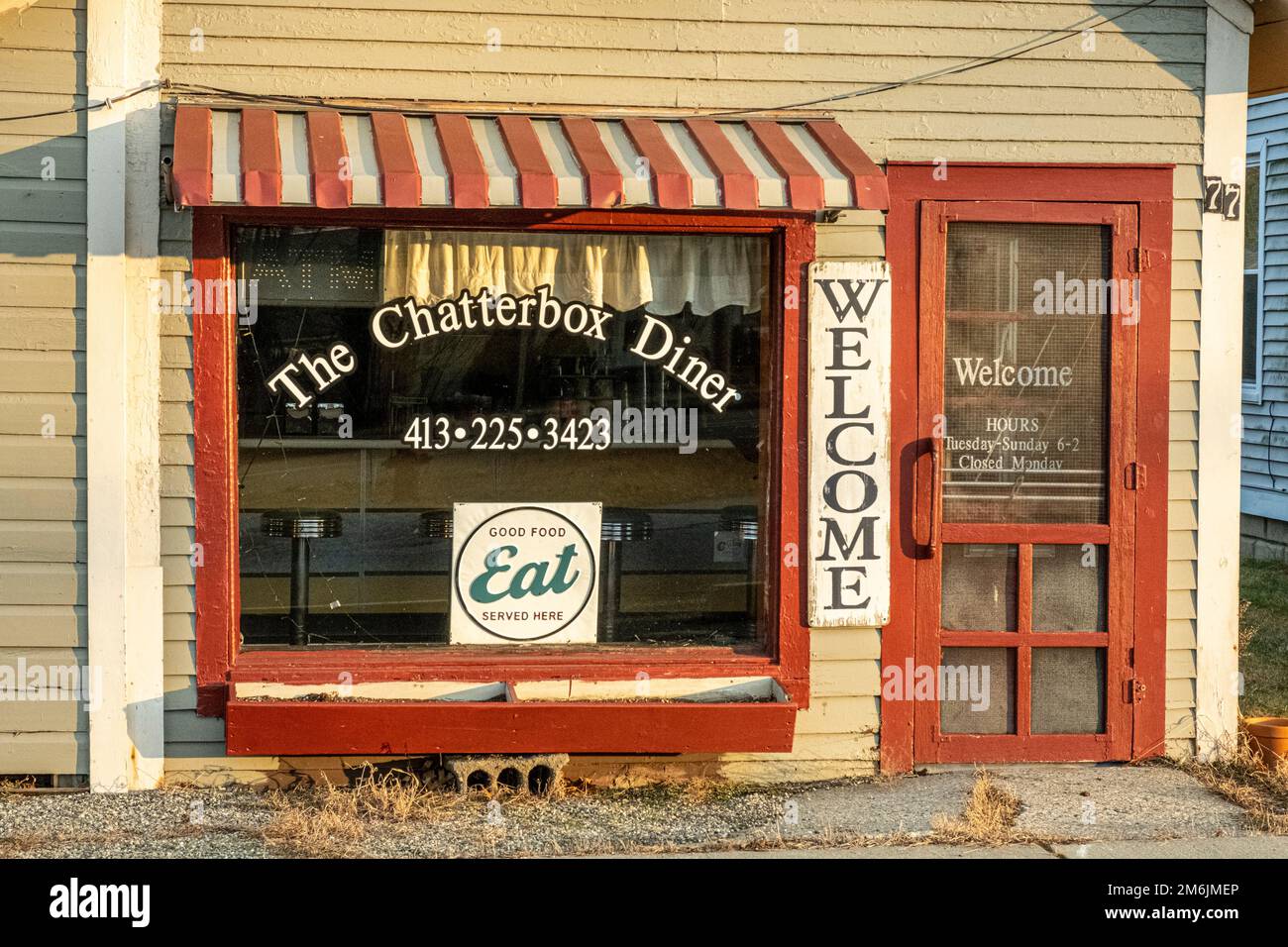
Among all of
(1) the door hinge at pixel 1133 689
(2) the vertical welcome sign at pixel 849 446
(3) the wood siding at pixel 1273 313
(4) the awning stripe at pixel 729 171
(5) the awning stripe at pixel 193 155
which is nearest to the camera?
(5) the awning stripe at pixel 193 155

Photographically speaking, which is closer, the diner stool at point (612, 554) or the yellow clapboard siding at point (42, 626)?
the yellow clapboard siding at point (42, 626)

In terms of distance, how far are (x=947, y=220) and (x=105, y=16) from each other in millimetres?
3724

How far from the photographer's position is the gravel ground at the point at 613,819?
221 inches

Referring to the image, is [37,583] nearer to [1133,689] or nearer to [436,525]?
[436,525]

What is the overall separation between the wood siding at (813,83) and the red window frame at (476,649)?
11 centimetres

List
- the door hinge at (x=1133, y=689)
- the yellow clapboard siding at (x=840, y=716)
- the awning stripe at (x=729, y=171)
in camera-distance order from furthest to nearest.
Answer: the door hinge at (x=1133, y=689) < the yellow clapboard siding at (x=840, y=716) < the awning stripe at (x=729, y=171)

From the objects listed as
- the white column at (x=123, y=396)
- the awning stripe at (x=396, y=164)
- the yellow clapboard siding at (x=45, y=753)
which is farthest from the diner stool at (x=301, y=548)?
the awning stripe at (x=396, y=164)

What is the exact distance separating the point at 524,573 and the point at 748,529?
40.8 inches

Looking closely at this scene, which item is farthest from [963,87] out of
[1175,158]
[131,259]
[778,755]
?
[131,259]

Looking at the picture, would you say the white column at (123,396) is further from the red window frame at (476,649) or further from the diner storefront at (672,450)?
the red window frame at (476,649)

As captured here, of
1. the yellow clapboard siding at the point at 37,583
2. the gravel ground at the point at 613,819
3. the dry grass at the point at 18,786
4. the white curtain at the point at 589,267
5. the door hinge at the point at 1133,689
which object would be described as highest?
the white curtain at the point at 589,267

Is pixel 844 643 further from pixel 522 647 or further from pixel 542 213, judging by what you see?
pixel 542 213

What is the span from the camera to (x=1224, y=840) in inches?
225

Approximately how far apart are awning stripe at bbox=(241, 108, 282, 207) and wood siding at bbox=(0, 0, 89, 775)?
0.79 m
